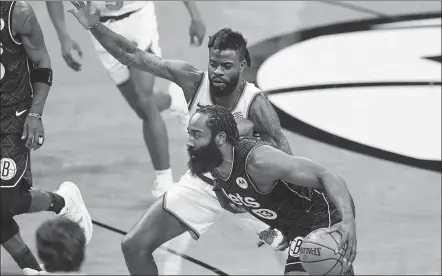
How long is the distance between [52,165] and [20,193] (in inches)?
103

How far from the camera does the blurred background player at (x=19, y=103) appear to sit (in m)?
6.32

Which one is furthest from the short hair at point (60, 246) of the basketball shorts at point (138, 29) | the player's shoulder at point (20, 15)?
the basketball shorts at point (138, 29)

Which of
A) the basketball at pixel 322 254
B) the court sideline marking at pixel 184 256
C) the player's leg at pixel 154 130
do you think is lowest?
the court sideline marking at pixel 184 256

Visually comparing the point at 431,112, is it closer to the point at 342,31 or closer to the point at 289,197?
the point at 342,31

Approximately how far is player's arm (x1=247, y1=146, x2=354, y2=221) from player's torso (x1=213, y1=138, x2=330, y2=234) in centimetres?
8

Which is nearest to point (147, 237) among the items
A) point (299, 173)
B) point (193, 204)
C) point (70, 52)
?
point (193, 204)

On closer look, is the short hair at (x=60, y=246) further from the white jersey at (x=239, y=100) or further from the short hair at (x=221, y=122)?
the white jersey at (x=239, y=100)

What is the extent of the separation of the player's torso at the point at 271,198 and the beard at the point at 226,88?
49cm

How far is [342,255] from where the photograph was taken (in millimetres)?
5637

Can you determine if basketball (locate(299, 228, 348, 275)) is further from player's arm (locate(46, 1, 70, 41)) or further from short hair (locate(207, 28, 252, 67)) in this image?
player's arm (locate(46, 1, 70, 41))

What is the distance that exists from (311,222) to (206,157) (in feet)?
2.27

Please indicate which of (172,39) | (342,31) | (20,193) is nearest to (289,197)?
(20,193)

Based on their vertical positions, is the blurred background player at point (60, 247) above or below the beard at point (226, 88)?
above

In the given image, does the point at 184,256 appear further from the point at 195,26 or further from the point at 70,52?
the point at 70,52
